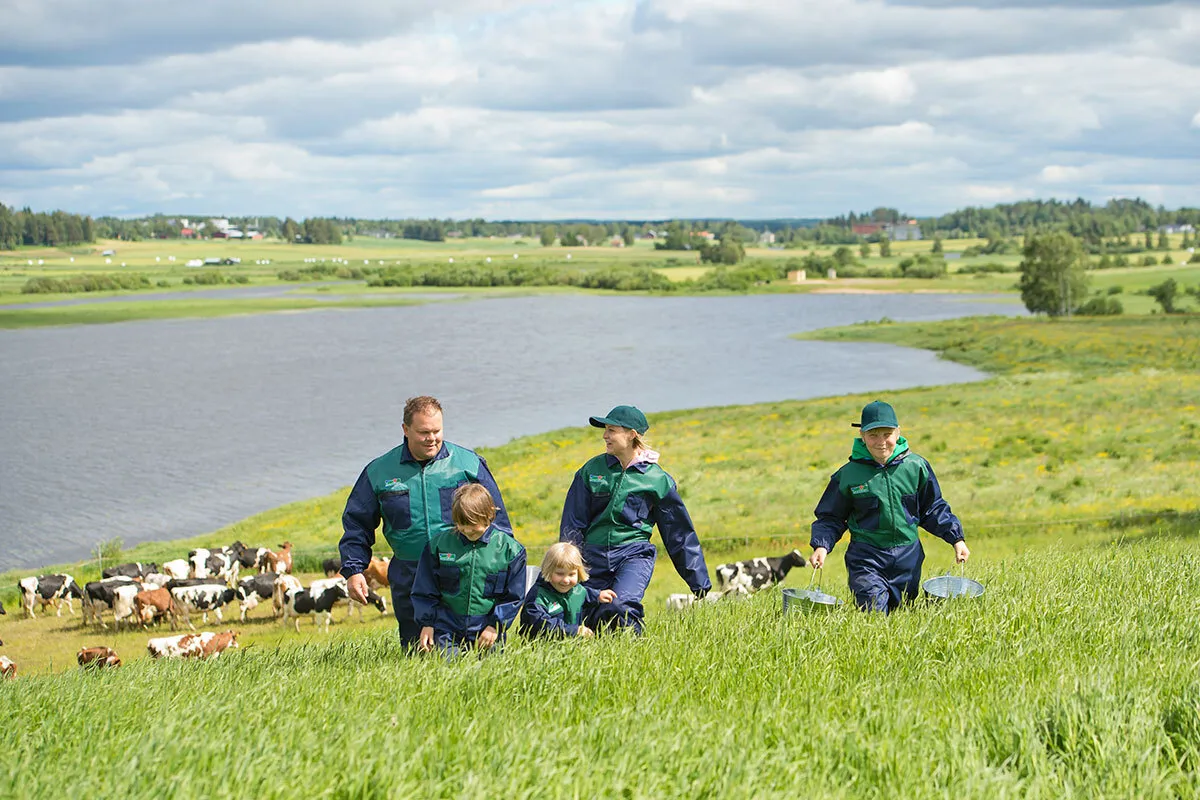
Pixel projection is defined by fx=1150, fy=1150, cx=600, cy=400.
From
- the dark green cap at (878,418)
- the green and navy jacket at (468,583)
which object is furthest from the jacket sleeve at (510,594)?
the dark green cap at (878,418)

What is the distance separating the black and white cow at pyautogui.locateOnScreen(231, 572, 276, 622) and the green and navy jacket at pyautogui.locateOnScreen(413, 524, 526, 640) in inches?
535

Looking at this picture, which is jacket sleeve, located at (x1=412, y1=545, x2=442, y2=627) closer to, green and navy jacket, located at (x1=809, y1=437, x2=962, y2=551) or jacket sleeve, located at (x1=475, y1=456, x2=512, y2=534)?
jacket sleeve, located at (x1=475, y1=456, x2=512, y2=534)

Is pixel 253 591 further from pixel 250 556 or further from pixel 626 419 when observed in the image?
pixel 626 419

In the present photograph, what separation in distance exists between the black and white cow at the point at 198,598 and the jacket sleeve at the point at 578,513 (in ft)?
41.8

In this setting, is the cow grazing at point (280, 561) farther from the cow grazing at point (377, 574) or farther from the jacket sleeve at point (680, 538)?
the jacket sleeve at point (680, 538)

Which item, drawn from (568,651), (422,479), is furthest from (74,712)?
(422,479)

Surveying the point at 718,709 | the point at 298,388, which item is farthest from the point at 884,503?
the point at 298,388

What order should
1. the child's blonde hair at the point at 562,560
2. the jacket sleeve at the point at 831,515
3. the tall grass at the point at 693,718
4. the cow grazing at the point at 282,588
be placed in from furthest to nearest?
the cow grazing at the point at 282,588, the jacket sleeve at the point at 831,515, the child's blonde hair at the point at 562,560, the tall grass at the point at 693,718

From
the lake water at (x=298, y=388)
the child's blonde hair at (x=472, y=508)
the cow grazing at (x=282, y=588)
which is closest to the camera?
the child's blonde hair at (x=472, y=508)

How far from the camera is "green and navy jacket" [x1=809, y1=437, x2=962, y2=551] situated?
8727mm

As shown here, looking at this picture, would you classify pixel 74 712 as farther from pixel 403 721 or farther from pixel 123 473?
pixel 123 473

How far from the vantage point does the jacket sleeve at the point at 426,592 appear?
24.3 feet

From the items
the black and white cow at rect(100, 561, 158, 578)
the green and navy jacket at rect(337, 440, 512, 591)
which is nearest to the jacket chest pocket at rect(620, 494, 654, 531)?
the green and navy jacket at rect(337, 440, 512, 591)

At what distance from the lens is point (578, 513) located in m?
8.69
